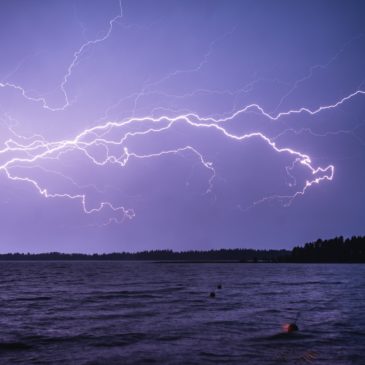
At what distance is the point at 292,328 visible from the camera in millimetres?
22219

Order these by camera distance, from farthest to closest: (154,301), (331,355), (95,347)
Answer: (154,301), (95,347), (331,355)

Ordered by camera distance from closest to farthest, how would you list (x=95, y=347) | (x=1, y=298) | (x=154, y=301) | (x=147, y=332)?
1. (x=95, y=347)
2. (x=147, y=332)
3. (x=154, y=301)
4. (x=1, y=298)

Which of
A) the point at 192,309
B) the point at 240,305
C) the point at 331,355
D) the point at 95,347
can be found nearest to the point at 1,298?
the point at 192,309

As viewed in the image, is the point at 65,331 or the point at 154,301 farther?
the point at 154,301

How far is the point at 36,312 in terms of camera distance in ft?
97.1

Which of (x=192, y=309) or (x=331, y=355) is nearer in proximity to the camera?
(x=331, y=355)

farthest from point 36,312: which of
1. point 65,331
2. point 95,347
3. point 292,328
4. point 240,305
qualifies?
point 292,328

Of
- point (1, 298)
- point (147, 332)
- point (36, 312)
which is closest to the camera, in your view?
point (147, 332)

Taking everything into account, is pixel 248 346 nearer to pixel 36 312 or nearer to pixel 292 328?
pixel 292 328

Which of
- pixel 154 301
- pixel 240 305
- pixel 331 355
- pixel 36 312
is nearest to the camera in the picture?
pixel 331 355

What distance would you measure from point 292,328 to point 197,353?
6.91 metres

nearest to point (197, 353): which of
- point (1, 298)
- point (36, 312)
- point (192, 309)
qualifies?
point (192, 309)

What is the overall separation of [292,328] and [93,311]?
14197mm

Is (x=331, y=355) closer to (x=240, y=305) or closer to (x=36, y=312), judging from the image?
(x=240, y=305)
